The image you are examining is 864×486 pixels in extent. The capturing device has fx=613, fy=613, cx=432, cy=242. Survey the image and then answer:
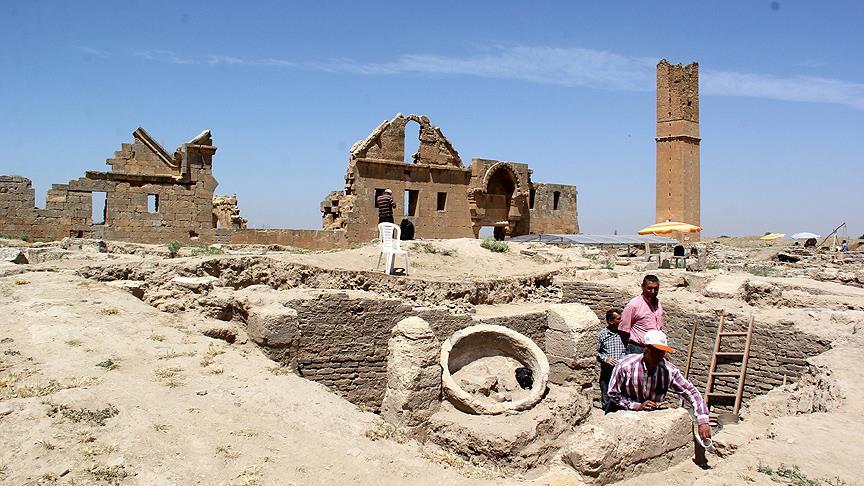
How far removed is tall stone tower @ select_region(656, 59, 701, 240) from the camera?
31359 millimetres

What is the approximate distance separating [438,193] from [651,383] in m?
18.0

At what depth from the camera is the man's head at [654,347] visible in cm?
538

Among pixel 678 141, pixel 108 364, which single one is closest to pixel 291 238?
pixel 108 364

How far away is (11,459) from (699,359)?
30.3 feet

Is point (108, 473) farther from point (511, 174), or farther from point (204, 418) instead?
point (511, 174)

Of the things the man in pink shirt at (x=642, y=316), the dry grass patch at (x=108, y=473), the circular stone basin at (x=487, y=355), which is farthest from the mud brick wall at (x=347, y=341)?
the dry grass patch at (x=108, y=473)

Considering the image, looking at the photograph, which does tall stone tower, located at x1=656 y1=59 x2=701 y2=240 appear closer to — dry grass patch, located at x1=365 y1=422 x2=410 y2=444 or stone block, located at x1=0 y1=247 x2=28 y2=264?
stone block, located at x1=0 y1=247 x2=28 y2=264

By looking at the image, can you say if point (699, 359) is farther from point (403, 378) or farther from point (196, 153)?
point (196, 153)

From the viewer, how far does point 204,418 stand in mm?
5008

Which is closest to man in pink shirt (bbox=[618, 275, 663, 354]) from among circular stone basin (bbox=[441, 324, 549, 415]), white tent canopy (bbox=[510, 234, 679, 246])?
circular stone basin (bbox=[441, 324, 549, 415])

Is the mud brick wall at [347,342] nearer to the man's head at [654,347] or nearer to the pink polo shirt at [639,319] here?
the pink polo shirt at [639,319]

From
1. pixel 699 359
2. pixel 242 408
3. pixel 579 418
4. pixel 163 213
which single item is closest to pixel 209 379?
pixel 242 408

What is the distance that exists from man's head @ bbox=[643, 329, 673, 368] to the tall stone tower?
28047mm

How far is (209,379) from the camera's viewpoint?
229 inches
